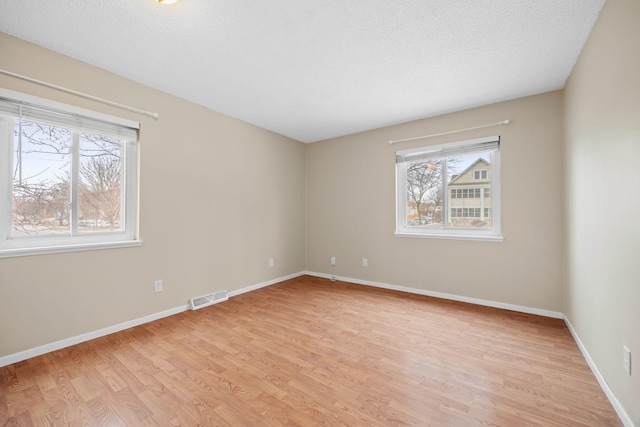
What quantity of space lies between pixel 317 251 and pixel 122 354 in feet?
10.3

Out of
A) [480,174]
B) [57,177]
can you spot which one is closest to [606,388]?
[480,174]

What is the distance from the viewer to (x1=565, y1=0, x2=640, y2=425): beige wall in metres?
1.33

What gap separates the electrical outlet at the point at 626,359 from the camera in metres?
1.38

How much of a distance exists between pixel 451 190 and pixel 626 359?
239 cm

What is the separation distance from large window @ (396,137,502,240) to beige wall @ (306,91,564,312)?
11 cm

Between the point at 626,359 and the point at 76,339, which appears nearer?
the point at 626,359

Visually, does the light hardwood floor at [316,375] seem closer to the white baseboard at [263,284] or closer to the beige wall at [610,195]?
the beige wall at [610,195]

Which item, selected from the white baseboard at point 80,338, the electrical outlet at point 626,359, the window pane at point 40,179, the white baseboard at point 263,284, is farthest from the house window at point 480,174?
the window pane at point 40,179

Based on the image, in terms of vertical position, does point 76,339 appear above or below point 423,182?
below

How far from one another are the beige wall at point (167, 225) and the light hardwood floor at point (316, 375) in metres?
0.30

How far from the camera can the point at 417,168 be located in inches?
150

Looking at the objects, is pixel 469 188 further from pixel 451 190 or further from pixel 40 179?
pixel 40 179

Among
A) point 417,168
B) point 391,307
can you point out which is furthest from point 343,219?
point 391,307

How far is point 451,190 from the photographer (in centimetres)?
352
